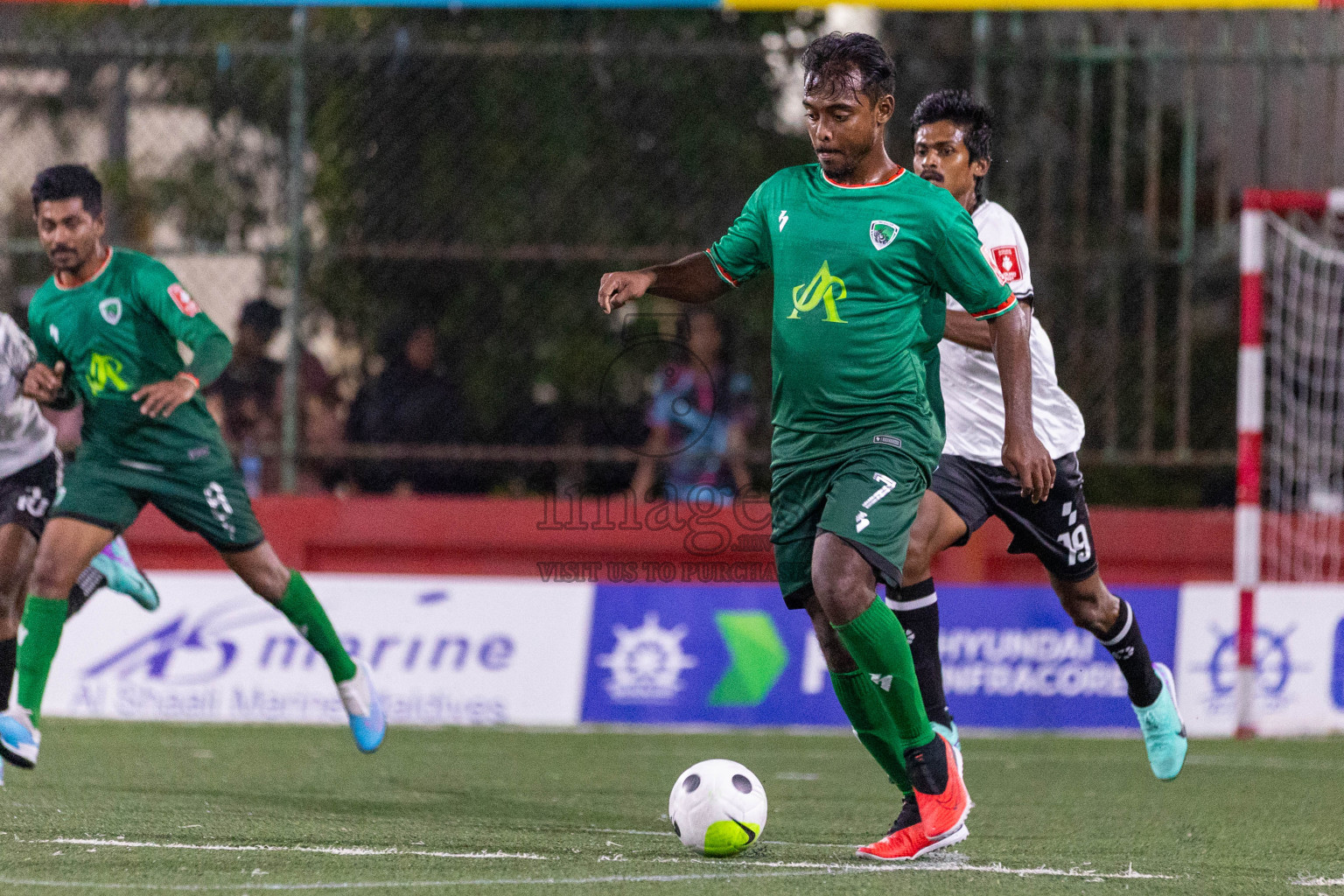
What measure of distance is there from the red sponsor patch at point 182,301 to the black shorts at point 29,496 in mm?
941

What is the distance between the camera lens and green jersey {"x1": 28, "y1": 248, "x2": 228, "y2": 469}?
21.0 feet

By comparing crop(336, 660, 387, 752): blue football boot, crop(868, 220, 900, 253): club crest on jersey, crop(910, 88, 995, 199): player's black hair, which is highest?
crop(910, 88, 995, 199): player's black hair

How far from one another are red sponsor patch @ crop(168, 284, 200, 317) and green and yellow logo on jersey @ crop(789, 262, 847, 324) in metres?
2.60

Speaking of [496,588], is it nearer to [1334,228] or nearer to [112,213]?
[112,213]

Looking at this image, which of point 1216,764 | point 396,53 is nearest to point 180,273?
point 396,53

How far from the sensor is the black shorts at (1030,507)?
19.4ft

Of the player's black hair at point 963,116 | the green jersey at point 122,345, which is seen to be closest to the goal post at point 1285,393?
the player's black hair at point 963,116

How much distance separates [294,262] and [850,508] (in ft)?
21.3

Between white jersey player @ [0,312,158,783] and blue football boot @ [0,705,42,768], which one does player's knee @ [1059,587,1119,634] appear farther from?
white jersey player @ [0,312,158,783]

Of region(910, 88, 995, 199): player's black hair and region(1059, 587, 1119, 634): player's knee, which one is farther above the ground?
region(910, 88, 995, 199): player's black hair

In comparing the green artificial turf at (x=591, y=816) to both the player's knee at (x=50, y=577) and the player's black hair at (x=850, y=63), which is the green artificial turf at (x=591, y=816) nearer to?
the player's knee at (x=50, y=577)

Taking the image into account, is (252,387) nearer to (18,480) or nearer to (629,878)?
(18,480)

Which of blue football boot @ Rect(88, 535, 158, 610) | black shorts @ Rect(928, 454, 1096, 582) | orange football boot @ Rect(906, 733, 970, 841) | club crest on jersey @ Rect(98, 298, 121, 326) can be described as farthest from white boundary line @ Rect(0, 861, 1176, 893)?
blue football boot @ Rect(88, 535, 158, 610)

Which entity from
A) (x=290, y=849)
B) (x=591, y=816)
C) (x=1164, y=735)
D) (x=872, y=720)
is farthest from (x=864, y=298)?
(x=1164, y=735)
